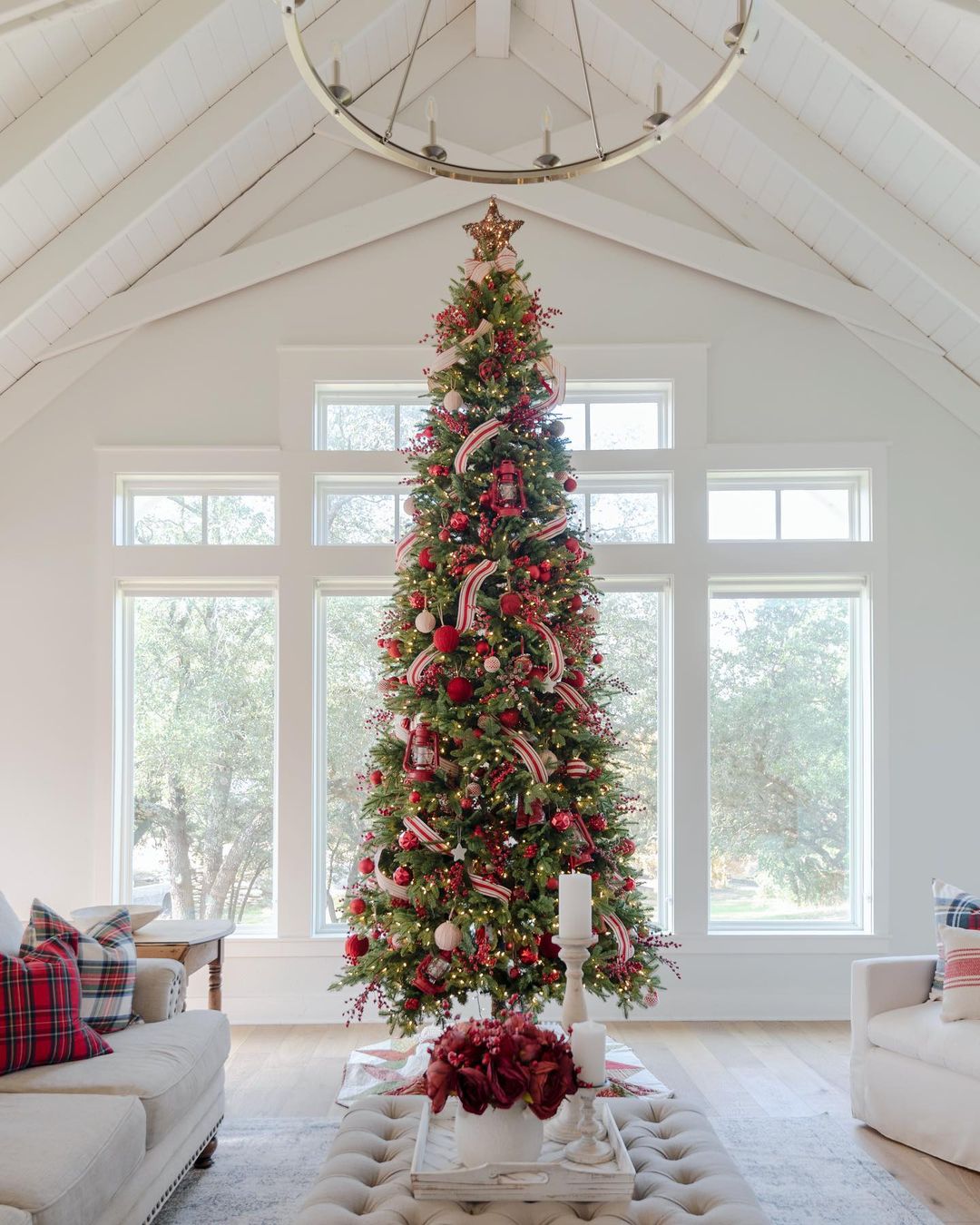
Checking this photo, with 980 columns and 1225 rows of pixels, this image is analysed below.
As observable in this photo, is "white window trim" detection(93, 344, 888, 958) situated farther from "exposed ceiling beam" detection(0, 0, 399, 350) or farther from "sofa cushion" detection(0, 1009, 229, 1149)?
"sofa cushion" detection(0, 1009, 229, 1149)

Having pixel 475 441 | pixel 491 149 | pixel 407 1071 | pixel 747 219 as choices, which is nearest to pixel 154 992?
pixel 407 1071

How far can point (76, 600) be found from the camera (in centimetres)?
507

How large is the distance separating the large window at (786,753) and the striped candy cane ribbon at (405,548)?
1832mm

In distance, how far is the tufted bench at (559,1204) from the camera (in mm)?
2082

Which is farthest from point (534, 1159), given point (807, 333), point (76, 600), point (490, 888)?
point (807, 333)

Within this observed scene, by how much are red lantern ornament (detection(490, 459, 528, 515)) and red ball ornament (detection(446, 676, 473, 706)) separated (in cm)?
64

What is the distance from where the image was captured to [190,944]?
147 inches

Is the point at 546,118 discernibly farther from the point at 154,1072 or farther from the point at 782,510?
the point at 782,510

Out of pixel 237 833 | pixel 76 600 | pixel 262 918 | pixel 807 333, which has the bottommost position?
pixel 262 918

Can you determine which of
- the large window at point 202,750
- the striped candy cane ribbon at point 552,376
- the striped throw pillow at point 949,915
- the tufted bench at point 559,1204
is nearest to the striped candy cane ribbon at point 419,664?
the striped candy cane ribbon at point 552,376

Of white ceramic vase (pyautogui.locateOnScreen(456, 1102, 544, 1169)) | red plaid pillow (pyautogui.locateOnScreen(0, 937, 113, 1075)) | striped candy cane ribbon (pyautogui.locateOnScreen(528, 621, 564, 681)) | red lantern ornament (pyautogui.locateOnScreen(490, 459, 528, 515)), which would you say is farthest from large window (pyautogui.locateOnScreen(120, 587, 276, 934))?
white ceramic vase (pyautogui.locateOnScreen(456, 1102, 544, 1169))

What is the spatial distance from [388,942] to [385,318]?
2.93m

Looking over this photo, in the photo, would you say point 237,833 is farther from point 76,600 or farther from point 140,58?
point 140,58

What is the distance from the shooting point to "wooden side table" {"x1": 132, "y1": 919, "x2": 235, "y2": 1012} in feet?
12.2
